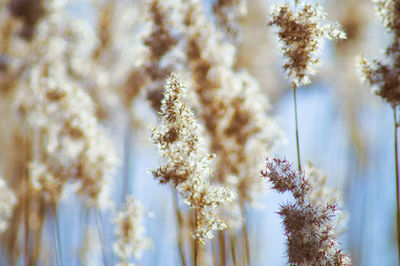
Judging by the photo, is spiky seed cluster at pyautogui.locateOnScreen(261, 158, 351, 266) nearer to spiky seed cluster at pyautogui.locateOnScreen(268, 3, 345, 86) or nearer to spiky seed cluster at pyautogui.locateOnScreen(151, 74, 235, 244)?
spiky seed cluster at pyautogui.locateOnScreen(151, 74, 235, 244)

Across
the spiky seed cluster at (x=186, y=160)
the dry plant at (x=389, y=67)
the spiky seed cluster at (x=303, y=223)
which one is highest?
the dry plant at (x=389, y=67)

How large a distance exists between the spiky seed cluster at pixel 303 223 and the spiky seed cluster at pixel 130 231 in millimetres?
1021

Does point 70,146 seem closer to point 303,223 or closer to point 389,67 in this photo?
point 303,223

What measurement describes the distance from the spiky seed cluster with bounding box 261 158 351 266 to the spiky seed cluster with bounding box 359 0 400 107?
635 mm

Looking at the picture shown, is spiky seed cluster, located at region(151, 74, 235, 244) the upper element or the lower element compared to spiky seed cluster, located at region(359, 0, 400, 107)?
lower

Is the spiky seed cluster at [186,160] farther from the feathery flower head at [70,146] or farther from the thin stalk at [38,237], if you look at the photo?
the thin stalk at [38,237]

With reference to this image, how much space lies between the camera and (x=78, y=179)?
3020 mm

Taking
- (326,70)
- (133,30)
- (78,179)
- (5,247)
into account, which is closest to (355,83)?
(326,70)

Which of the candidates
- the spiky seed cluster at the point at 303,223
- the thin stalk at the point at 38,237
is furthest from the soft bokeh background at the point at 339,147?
the spiky seed cluster at the point at 303,223

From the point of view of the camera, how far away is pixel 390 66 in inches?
73.7

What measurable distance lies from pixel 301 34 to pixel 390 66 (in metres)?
0.43

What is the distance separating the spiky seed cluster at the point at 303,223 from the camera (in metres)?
1.45

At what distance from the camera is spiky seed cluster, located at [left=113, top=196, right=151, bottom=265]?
2.32m

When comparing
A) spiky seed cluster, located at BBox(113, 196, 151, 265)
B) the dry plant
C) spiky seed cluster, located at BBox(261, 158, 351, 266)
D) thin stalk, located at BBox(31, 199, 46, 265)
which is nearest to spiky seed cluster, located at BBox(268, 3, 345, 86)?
the dry plant
